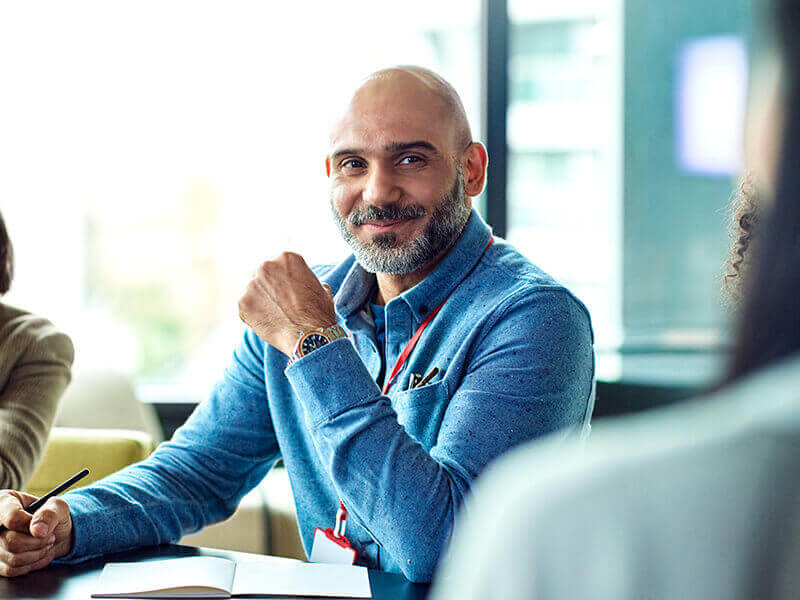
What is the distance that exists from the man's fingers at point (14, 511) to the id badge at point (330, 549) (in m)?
0.48

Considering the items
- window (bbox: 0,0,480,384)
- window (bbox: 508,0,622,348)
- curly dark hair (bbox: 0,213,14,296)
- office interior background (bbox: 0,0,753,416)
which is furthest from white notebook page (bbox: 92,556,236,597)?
window (bbox: 508,0,622,348)

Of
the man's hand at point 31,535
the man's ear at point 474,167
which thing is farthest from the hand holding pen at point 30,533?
the man's ear at point 474,167

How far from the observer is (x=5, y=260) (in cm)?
209

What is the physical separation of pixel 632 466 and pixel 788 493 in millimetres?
60

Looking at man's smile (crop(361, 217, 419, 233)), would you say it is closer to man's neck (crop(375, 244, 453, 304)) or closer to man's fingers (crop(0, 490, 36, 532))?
man's neck (crop(375, 244, 453, 304))

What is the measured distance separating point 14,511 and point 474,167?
101cm

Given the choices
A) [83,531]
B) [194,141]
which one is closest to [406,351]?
[83,531]

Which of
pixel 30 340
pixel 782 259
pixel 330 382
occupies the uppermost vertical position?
pixel 782 259

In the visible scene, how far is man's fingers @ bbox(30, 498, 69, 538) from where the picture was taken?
1307 millimetres

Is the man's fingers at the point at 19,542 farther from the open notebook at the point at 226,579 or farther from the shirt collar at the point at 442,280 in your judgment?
the shirt collar at the point at 442,280

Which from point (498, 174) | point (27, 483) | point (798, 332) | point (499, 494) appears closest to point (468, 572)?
point (499, 494)

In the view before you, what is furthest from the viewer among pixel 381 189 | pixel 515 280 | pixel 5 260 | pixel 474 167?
pixel 5 260

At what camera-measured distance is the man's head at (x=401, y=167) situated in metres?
1.66

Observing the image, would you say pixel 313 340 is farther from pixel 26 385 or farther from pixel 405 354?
pixel 26 385
